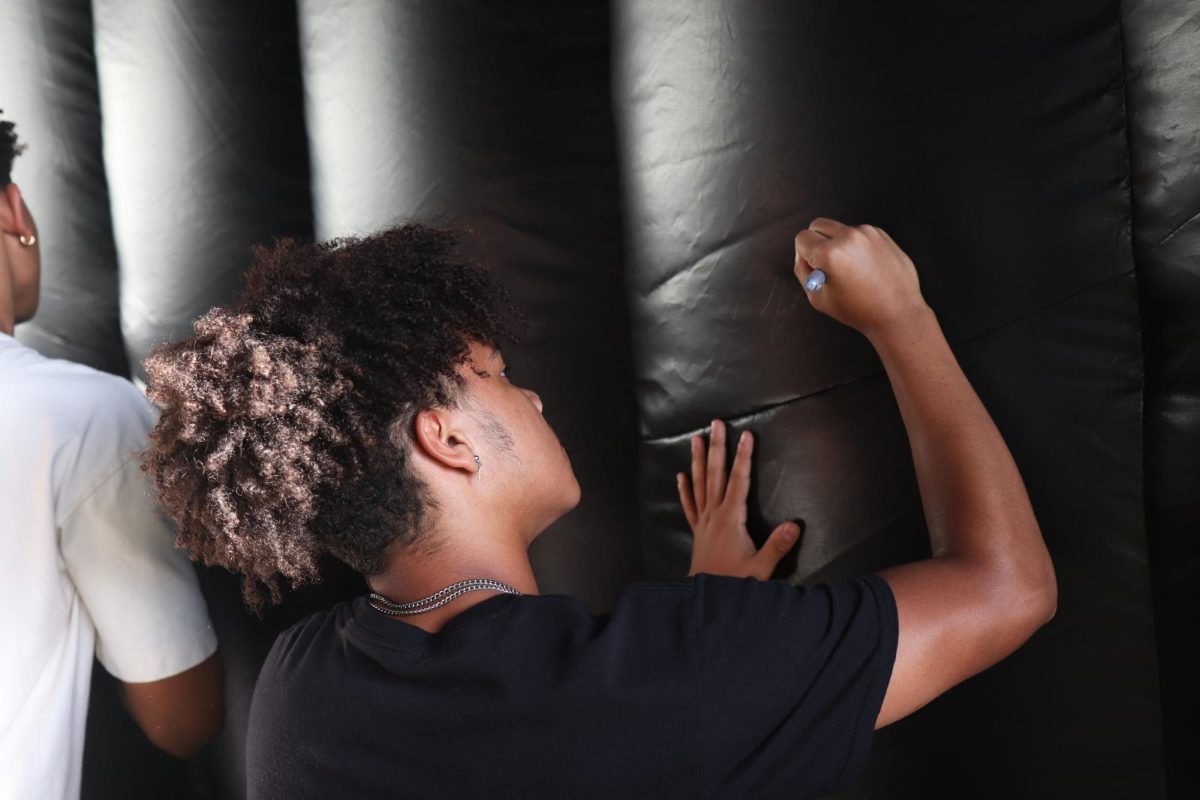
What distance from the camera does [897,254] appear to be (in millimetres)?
774

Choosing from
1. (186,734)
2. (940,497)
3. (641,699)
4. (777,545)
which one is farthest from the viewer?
(186,734)

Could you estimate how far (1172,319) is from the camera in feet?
2.44

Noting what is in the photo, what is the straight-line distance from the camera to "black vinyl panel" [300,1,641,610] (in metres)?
1.03

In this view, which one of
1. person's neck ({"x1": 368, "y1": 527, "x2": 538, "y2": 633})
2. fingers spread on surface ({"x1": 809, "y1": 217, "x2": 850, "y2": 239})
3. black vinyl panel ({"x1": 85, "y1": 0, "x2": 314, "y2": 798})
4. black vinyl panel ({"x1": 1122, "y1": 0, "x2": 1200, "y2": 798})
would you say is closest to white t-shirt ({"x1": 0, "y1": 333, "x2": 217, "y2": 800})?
black vinyl panel ({"x1": 85, "y1": 0, "x2": 314, "y2": 798})

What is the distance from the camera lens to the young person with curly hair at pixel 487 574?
0.62 m

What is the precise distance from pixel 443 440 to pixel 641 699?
0.75 ft

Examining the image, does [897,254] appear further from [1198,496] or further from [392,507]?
[392,507]

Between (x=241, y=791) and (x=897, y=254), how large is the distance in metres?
0.85

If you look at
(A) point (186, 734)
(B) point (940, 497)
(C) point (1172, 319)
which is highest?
(C) point (1172, 319)

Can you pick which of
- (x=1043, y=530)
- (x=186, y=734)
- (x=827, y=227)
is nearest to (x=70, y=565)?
(x=186, y=734)

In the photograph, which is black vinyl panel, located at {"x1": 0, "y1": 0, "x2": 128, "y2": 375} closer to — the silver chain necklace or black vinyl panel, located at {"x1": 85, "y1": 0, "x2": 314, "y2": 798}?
black vinyl panel, located at {"x1": 85, "y1": 0, "x2": 314, "y2": 798}

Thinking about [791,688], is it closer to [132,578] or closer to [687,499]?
[687,499]

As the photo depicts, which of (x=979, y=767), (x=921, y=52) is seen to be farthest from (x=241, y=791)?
(x=921, y=52)

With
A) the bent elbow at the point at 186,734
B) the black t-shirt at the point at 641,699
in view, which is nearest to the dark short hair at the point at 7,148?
the bent elbow at the point at 186,734
